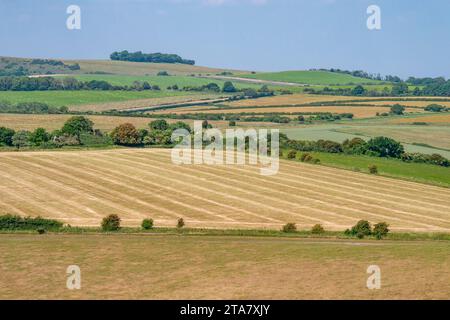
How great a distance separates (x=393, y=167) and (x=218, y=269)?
48542 millimetres

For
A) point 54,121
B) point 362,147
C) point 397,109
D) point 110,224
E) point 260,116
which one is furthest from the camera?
point 397,109

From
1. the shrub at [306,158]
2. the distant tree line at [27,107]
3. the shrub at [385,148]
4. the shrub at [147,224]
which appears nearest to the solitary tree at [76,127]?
the shrub at [306,158]

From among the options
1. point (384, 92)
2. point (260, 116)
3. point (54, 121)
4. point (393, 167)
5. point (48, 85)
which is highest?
point (48, 85)

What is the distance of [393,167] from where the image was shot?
252ft

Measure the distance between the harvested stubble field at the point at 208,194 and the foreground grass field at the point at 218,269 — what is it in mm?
10933

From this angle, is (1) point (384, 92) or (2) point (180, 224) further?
(1) point (384, 92)

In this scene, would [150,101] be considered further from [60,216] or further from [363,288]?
[363,288]

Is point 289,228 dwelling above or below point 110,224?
below

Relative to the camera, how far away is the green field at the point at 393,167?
70.7 metres

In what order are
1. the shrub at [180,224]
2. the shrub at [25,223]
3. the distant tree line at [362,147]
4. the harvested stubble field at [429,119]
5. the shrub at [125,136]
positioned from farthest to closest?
the harvested stubble field at [429,119]
the shrub at [125,136]
the distant tree line at [362,147]
the shrub at [180,224]
the shrub at [25,223]

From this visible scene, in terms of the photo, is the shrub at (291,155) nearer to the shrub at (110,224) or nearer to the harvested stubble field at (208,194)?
the harvested stubble field at (208,194)

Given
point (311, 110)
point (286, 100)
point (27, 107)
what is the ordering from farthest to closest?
1. point (286, 100)
2. point (311, 110)
3. point (27, 107)

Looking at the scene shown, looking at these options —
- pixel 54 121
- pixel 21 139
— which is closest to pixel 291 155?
pixel 21 139

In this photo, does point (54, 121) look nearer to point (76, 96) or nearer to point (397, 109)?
point (76, 96)
